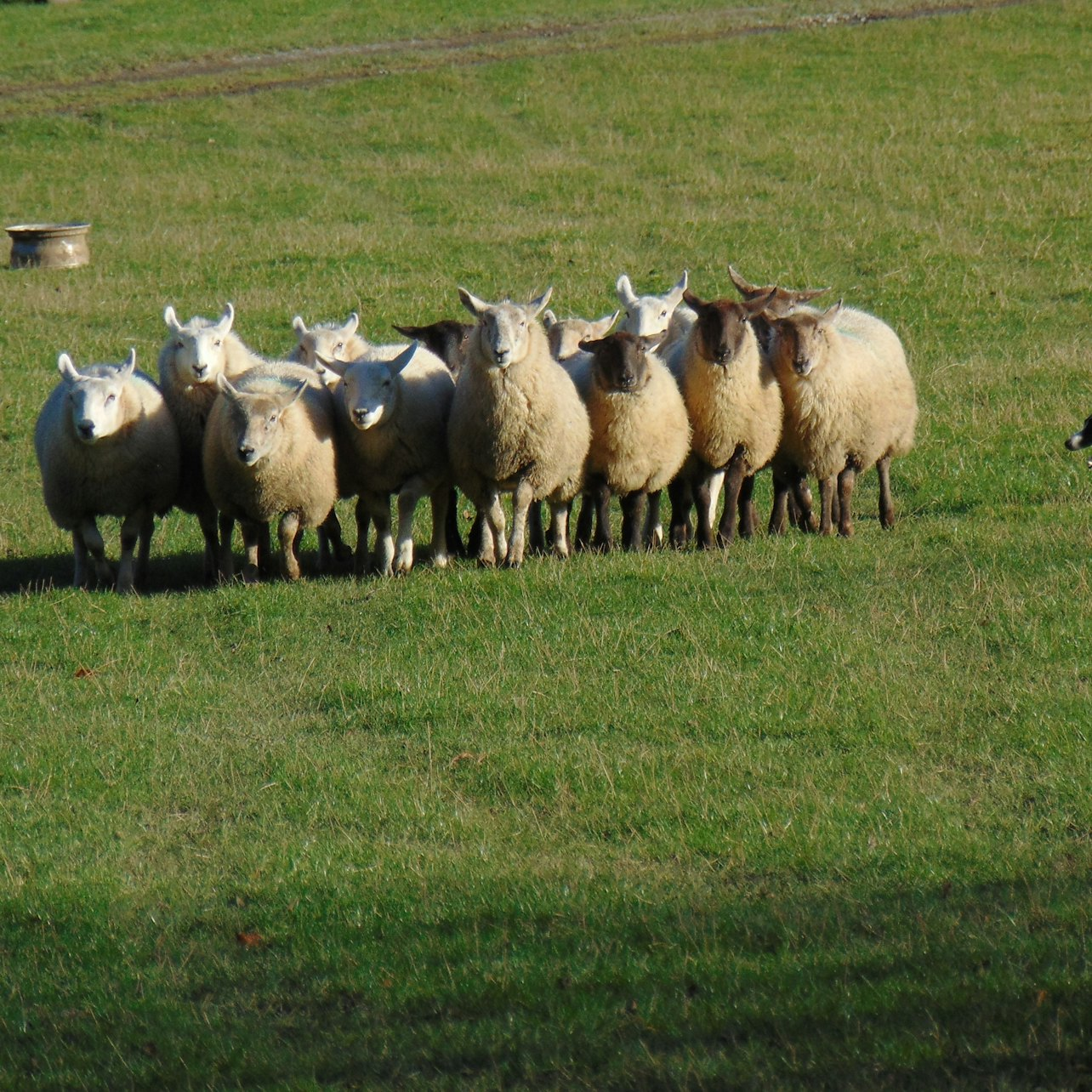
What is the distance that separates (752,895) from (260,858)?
Answer: 207 centimetres

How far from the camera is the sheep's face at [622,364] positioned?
453 inches

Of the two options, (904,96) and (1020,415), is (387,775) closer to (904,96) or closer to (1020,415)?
(1020,415)

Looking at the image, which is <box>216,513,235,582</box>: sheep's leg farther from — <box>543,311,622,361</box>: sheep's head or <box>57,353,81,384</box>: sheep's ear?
<box>543,311,622,361</box>: sheep's head

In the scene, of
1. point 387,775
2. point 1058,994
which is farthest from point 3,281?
point 1058,994

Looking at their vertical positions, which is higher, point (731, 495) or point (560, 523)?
point (731, 495)

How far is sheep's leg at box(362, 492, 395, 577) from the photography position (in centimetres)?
1163

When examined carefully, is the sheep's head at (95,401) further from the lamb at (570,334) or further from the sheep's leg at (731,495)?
the sheep's leg at (731,495)

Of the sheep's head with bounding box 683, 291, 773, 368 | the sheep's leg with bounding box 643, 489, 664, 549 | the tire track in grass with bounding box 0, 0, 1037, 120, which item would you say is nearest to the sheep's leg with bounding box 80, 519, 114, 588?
the sheep's leg with bounding box 643, 489, 664, 549

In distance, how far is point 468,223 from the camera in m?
25.2

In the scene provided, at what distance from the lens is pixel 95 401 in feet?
36.3

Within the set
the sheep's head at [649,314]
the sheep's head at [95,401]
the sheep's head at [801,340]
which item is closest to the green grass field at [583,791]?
the sheep's head at [95,401]

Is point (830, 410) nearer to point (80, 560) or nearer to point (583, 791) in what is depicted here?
point (80, 560)

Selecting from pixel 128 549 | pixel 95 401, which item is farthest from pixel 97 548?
pixel 95 401

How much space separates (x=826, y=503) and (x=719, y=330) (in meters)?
1.66
